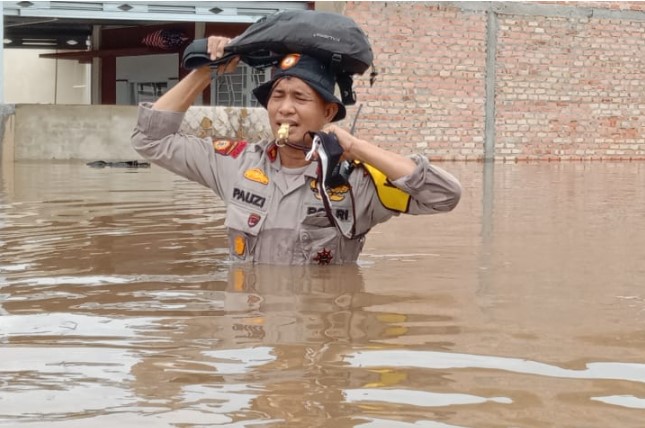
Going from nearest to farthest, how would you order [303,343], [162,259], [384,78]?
[303,343] < [162,259] < [384,78]

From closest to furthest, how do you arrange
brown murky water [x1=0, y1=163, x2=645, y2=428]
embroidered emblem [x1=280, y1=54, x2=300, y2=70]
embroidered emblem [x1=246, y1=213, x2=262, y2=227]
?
1. brown murky water [x1=0, y1=163, x2=645, y2=428]
2. embroidered emblem [x1=280, y1=54, x2=300, y2=70]
3. embroidered emblem [x1=246, y1=213, x2=262, y2=227]

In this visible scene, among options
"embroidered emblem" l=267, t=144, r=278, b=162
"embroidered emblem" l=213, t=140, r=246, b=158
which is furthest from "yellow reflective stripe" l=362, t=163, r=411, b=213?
"embroidered emblem" l=213, t=140, r=246, b=158

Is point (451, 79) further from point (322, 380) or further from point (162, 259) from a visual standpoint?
point (322, 380)

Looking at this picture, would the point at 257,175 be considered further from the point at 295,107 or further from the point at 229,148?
the point at 295,107

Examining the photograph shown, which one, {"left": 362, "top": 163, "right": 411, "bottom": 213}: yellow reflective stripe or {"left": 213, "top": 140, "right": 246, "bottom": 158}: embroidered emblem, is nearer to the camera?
{"left": 362, "top": 163, "right": 411, "bottom": 213}: yellow reflective stripe

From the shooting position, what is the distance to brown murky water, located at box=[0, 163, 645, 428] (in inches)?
94.7

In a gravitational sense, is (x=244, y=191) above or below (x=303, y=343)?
above

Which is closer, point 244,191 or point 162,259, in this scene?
point 244,191

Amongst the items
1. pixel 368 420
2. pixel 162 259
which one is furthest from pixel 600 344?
pixel 162 259

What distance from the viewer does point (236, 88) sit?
24.2 m

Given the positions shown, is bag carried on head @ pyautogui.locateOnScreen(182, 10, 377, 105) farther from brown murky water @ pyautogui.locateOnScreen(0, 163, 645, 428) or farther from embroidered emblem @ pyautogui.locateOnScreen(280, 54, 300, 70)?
brown murky water @ pyautogui.locateOnScreen(0, 163, 645, 428)

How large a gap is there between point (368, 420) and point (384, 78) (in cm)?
1789

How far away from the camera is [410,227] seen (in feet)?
22.3

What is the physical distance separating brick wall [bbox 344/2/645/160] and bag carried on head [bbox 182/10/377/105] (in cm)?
1508
